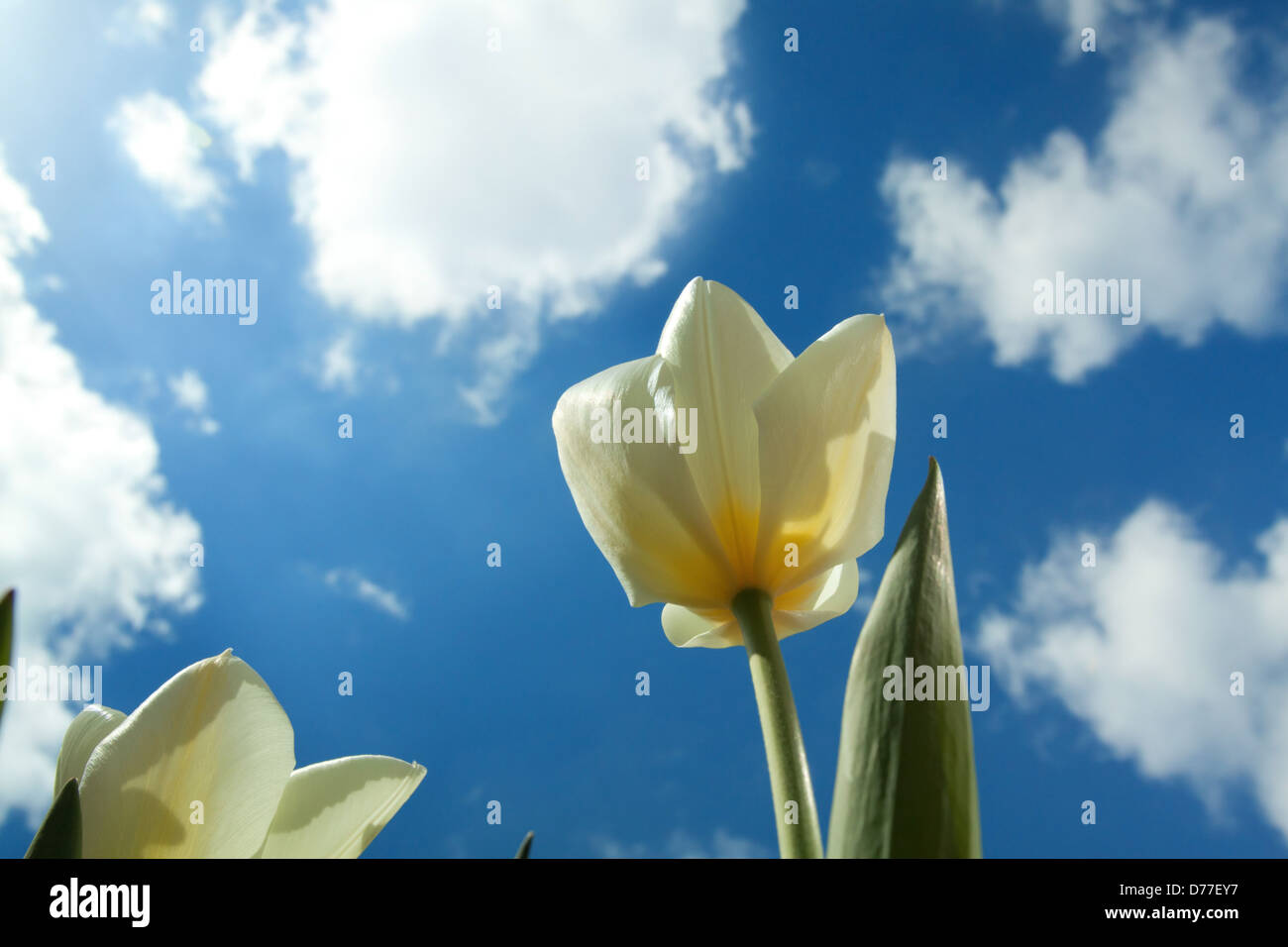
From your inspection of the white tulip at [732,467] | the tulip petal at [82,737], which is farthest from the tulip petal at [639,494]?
the tulip petal at [82,737]

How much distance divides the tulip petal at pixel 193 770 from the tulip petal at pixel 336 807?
37 millimetres

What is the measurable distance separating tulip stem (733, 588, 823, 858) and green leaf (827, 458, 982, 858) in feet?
0.05

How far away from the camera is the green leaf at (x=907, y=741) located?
1.14 ft

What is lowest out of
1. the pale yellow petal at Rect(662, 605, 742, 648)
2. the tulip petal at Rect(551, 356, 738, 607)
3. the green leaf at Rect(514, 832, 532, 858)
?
the green leaf at Rect(514, 832, 532, 858)

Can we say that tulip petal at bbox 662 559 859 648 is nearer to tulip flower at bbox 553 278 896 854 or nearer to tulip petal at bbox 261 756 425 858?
tulip flower at bbox 553 278 896 854

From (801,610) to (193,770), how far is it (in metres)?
0.40

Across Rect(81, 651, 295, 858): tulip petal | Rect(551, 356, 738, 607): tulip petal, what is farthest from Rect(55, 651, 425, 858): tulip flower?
Rect(551, 356, 738, 607): tulip petal

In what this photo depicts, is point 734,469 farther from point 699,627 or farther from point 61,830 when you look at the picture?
point 61,830

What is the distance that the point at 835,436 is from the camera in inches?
20.9

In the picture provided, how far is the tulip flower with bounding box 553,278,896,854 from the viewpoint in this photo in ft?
1.73
